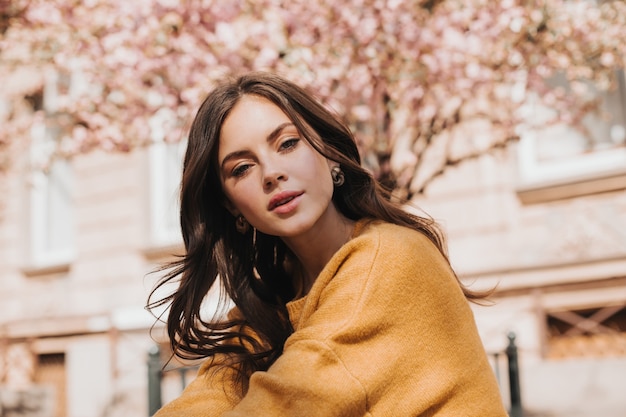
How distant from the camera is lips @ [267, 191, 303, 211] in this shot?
2.10 metres

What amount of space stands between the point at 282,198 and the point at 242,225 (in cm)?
39

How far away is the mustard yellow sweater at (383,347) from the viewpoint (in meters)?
1.74

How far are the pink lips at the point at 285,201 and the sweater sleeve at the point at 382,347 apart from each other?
22 centimetres

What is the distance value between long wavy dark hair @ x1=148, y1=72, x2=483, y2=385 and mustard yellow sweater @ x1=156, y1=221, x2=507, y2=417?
0.90 feet

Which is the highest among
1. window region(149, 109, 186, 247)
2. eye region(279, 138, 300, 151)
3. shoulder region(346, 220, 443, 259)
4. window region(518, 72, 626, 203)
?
window region(149, 109, 186, 247)

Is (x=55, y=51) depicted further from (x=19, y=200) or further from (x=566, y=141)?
(x=19, y=200)

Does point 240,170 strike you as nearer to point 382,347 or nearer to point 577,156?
point 382,347

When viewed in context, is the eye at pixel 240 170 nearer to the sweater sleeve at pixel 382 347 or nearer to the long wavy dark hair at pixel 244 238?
the long wavy dark hair at pixel 244 238

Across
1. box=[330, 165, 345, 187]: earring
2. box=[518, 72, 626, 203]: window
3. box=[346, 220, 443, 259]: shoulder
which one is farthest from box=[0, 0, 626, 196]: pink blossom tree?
box=[346, 220, 443, 259]: shoulder

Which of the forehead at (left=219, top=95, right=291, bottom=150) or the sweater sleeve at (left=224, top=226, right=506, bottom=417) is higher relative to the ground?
the forehead at (left=219, top=95, right=291, bottom=150)

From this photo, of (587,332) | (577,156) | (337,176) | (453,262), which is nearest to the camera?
(337,176)

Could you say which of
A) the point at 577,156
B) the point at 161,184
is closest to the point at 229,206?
the point at 577,156

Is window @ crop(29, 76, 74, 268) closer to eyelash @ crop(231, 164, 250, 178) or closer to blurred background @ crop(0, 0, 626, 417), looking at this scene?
blurred background @ crop(0, 0, 626, 417)

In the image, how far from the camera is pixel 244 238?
253 centimetres
